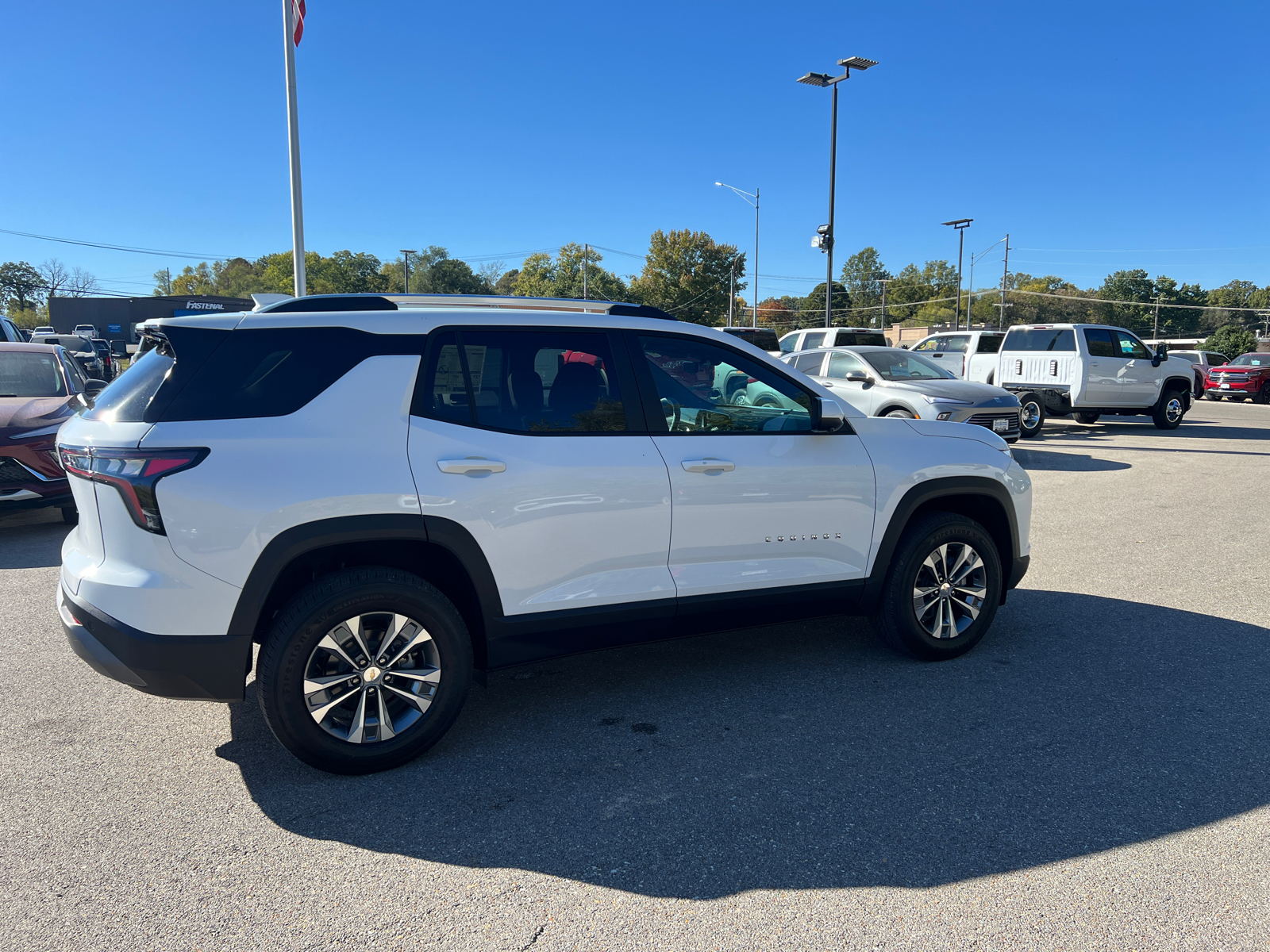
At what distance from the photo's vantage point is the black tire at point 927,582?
4387 mm

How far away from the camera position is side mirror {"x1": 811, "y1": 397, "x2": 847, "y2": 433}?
4.10 metres

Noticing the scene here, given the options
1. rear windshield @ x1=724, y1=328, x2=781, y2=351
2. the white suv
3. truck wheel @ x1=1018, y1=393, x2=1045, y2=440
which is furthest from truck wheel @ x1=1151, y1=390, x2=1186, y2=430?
the white suv

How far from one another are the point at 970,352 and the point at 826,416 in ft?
51.3

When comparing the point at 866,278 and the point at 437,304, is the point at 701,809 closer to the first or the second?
the point at 437,304

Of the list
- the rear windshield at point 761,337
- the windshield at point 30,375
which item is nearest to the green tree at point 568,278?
the rear windshield at point 761,337

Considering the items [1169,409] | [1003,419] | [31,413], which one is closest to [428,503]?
[31,413]

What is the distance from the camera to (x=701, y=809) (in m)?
3.11

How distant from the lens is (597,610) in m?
3.66

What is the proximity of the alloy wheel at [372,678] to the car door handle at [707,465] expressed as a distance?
134 centimetres

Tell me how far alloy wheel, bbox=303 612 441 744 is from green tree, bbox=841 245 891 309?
136 metres

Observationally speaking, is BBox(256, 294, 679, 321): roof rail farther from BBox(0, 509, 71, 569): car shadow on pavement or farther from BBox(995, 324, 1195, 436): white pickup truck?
BBox(995, 324, 1195, 436): white pickup truck

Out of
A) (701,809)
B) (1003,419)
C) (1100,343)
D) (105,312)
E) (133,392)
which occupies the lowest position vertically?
(701,809)

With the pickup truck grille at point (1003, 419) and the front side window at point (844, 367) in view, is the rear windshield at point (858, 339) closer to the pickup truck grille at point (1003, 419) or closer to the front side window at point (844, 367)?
the front side window at point (844, 367)

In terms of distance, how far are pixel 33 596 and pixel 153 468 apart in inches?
147
